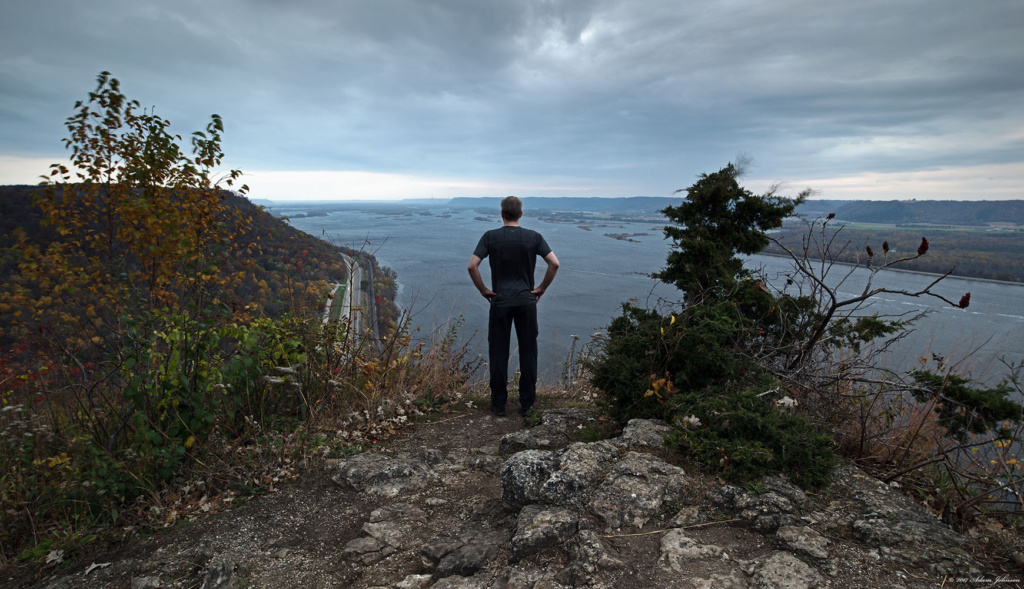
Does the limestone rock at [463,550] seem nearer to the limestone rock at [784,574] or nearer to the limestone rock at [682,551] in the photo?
the limestone rock at [682,551]

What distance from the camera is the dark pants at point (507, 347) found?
15.7 feet

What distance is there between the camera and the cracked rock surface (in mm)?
2184

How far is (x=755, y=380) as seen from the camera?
3.83 meters

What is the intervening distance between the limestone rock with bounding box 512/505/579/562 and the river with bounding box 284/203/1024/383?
2.35m

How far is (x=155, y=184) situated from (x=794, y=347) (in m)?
5.62

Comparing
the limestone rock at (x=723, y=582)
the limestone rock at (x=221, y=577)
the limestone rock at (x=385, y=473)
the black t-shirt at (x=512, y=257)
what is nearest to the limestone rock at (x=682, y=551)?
the limestone rock at (x=723, y=582)

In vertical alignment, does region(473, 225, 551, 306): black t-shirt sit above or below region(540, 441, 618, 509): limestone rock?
above

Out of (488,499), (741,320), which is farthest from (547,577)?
(741,320)

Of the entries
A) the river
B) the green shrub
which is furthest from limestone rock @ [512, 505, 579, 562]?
the river

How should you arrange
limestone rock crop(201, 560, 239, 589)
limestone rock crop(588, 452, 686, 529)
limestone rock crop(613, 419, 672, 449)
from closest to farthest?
limestone rock crop(201, 560, 239, 589)
limestone rock crop(588, 452, 686, 529)
limestone rock crop(613, 419, 672, 449)

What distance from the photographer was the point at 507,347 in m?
4.94

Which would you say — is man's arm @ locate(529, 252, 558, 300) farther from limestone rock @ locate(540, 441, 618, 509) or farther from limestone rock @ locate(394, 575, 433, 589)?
limestone rock @ locate(394, 575, 433, 589)

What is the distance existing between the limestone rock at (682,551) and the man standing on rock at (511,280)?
2425mm

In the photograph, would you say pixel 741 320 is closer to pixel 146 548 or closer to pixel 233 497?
pixel 233 497
